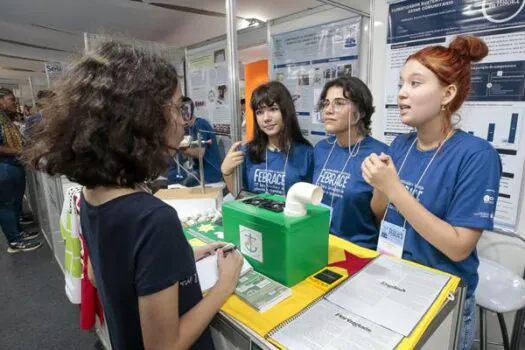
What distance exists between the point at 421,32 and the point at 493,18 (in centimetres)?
33

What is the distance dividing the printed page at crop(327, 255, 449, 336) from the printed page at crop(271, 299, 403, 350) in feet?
0.09

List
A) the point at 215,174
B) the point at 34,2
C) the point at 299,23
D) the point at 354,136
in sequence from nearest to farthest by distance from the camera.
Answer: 1. the point at 354,136
2. the point at 299,23
3. the point at 215,174
4. the point at 34,2

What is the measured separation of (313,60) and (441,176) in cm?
153

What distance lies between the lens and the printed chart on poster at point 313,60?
6.51 feet

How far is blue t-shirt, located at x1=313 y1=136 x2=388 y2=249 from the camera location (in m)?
1.26

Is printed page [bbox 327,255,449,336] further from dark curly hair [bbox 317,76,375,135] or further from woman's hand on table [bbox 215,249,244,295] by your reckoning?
dark curly hair [bbox 317,76,375,135]

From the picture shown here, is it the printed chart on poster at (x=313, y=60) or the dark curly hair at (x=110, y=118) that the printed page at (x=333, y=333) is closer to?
the dark curly hair at (x=110, y=118)

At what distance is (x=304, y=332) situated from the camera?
626 millimetres

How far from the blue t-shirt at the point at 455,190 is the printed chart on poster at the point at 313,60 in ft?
4.00

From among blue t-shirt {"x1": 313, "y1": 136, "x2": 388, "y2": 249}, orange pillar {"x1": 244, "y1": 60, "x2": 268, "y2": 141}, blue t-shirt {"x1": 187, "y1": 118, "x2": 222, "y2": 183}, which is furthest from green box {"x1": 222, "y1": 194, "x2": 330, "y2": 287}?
orange pillar {"x1": 244, "y1": 60, "x2": 268, "y2": 141}

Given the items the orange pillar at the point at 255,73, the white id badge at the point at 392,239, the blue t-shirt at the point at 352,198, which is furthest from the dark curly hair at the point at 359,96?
the orange pillar at the point at 255,73

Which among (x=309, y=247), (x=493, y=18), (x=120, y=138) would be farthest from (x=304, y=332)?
(x=493, y=18)

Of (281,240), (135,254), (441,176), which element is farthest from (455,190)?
(135,254)

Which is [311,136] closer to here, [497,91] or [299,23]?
[299,23]
